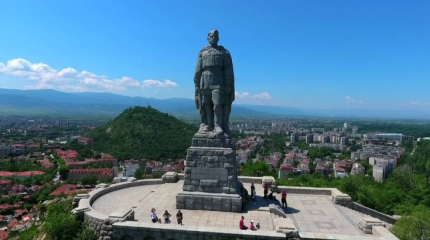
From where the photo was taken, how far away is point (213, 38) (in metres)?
13.8

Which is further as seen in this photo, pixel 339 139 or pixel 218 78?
pixel 339 139

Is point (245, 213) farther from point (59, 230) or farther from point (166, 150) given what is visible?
point (166, 150)

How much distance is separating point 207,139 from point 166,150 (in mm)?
63751

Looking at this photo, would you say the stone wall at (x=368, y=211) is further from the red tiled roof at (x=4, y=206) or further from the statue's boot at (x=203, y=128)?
the red tiled roof at (x=4, y=206)

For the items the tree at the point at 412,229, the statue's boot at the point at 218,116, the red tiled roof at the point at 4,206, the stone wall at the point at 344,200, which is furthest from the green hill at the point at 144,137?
the tree at the point at 412,229

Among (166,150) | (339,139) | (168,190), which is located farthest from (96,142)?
(339,139)

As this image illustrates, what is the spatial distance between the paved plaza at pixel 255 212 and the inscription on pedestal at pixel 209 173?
137cm

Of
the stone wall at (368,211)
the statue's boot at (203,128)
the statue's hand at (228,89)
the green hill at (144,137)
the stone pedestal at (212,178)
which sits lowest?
the green hill at (144,137)

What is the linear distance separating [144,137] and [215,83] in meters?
66.8

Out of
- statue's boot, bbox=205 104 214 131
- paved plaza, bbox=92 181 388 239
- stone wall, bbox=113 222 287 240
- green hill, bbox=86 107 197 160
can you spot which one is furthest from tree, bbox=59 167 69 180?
stone wall, bbox=113 222 287 240

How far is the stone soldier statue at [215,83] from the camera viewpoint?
13633 millimetres

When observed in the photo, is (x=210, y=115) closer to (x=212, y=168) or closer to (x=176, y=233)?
(x=212, y=168)

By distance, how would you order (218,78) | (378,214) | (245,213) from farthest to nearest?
(378,214), (218,78), (245,213)

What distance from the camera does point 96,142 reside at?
8925 cm
